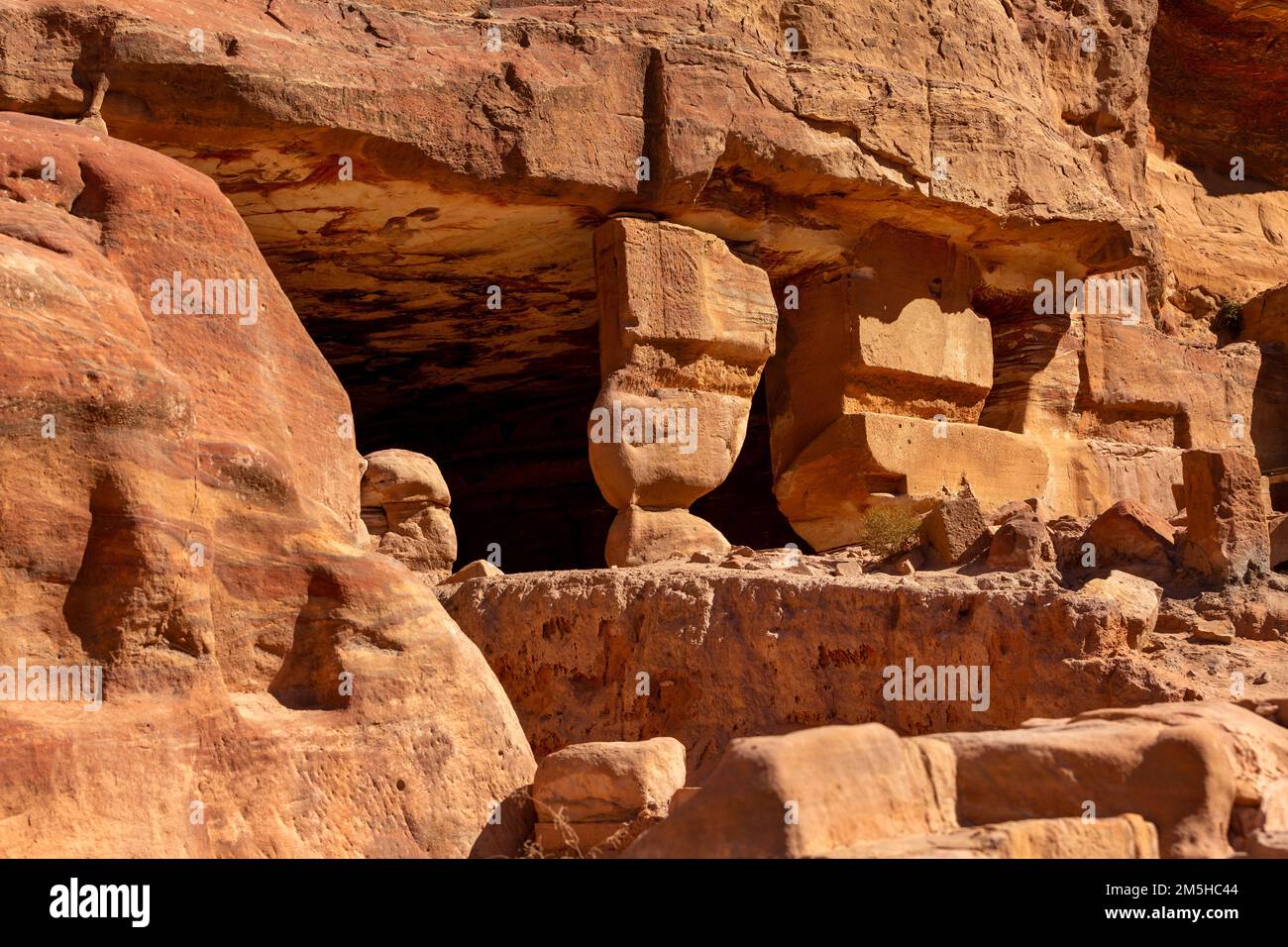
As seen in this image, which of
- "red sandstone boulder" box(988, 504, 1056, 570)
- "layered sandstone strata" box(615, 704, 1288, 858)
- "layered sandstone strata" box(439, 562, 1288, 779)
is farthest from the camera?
"red sandstone boulder" box(988, 504, 1056, 570)

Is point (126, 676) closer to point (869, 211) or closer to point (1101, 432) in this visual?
point (869, 211)

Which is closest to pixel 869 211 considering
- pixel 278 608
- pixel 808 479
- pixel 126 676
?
pixel 808 479

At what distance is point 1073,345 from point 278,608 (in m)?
8.35

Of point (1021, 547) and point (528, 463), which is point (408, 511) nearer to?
point (1021, 547)
